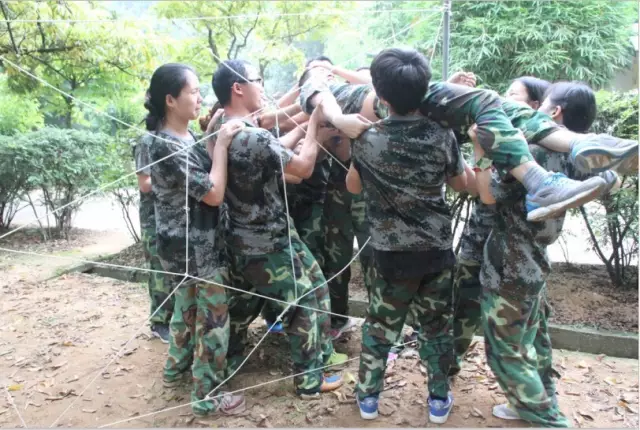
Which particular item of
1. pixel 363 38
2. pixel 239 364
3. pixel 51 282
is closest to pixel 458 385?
pixel 239 364

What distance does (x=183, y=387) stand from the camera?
283 centimetres

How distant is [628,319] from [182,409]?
3.12 meters

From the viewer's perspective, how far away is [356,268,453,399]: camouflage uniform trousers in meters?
2.28

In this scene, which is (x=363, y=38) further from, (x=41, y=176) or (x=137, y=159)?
(x=137, y=159)

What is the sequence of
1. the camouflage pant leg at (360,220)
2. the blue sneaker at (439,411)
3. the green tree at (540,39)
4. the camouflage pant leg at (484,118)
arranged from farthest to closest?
the green tree at (540,39) → the camouflage pant leg at (360,220) → the blue sneaker at (439,411) → the camouflage pant leg at (484,118)

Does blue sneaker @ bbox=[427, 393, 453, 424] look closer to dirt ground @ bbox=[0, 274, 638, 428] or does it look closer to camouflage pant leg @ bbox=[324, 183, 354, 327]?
dirt ground @ bbox=[0, 274, 638, 428]

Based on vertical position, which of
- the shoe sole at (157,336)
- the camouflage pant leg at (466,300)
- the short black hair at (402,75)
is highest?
the short black hair at (402,75)

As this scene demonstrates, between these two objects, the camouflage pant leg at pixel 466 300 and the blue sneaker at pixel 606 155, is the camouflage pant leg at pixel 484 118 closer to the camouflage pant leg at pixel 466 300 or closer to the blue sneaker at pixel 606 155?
the blue sneaker at pixel 606 155

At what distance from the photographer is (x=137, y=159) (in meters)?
3.02

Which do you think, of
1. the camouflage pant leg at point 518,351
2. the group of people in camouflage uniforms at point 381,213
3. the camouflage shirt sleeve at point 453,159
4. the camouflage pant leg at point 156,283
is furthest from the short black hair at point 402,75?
the camouflage pant leg at point 156,283

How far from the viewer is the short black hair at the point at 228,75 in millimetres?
2367

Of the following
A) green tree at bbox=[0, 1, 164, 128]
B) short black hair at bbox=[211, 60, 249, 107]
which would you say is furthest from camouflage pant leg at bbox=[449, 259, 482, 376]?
green tree at bbox=[0, 1, 164, 128]

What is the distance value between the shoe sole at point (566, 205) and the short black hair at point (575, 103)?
62cm

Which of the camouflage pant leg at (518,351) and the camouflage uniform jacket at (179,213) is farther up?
the camouflage uniform jacket at (179,213)
